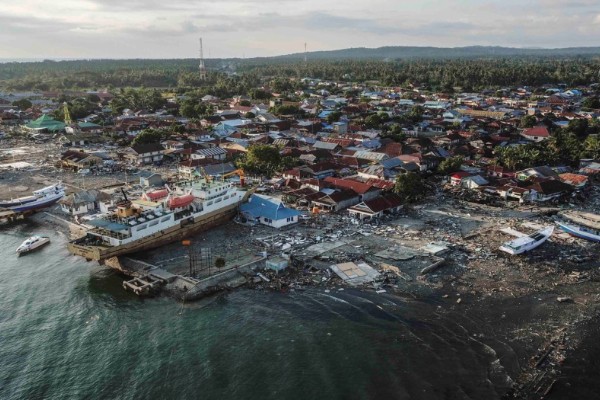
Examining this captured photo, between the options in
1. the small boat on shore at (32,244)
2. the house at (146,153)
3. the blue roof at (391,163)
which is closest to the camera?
the small boat on shore at (32,244)

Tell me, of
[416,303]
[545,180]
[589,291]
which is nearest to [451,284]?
[416,303]

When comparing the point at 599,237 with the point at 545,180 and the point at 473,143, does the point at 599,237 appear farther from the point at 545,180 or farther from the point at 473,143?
the point at 473,143

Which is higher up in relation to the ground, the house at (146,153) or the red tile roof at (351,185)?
the house at (146,153)

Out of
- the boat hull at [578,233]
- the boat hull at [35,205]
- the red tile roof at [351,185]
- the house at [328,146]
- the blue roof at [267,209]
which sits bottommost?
the boat hull at [578,233]

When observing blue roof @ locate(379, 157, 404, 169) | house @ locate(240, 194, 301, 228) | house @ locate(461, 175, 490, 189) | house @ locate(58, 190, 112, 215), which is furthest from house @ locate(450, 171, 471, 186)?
house @ locate(58, 190, 112, 215)

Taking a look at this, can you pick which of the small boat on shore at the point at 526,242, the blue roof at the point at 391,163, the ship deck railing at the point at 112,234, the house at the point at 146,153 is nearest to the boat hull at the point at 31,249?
the ship deck railing at the point at 112,234

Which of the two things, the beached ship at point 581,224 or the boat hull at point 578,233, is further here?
the beached ship at point 581,224

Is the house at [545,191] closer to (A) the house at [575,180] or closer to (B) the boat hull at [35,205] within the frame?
(A) the house at [575,180]
